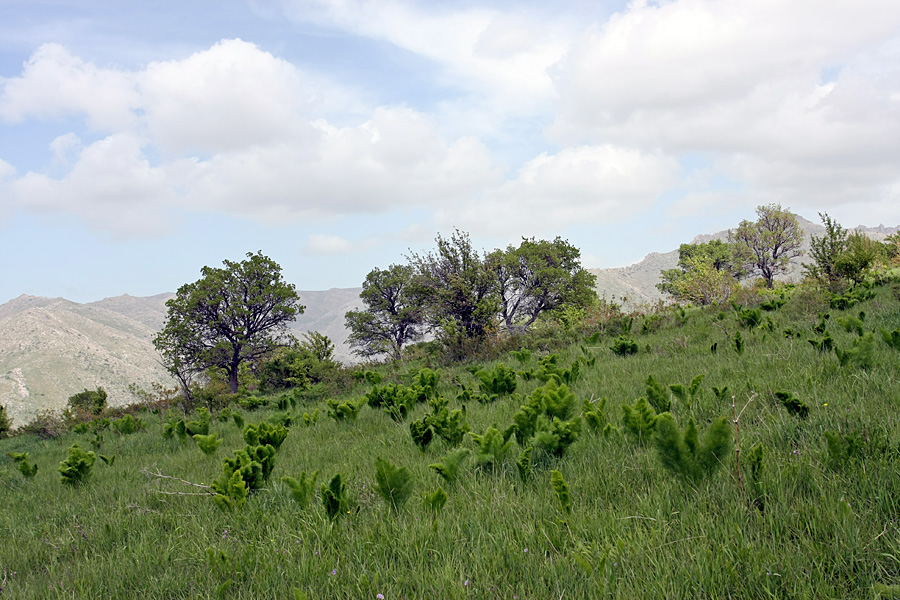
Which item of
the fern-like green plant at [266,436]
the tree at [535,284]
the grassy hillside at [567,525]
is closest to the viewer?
the grassy hillside at [567,525]

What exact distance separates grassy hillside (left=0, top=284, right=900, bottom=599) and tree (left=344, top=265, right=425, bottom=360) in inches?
1804

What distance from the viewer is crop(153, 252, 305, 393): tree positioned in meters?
37.3

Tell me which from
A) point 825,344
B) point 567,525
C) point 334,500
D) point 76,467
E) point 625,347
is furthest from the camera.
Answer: point 625,347

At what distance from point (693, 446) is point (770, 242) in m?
78.5

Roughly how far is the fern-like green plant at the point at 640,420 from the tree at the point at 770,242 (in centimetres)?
7452

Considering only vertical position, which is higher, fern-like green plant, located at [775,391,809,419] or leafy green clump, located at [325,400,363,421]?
fern-like green plant, located at [775,391,809,419]

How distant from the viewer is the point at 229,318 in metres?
39.4

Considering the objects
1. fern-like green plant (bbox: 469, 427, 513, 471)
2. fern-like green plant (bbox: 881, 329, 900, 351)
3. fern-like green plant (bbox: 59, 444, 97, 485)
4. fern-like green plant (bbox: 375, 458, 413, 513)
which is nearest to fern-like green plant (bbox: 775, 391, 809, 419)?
fern-like green plant (bbox: 469, 427, 513, 471)

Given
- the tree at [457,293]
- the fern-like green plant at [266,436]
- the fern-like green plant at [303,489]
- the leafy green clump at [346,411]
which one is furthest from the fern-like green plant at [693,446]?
the tree at [457,293]

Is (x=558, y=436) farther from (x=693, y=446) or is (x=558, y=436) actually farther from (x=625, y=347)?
(x=625, y=347)

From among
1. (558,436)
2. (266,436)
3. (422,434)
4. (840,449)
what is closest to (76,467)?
(266,436)

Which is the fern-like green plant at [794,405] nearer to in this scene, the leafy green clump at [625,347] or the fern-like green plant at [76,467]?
the leafy green clump at [625,347]

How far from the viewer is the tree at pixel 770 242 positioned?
216 ft

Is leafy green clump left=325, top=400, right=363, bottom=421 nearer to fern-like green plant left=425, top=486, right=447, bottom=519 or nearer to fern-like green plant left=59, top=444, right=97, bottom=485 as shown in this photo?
fern-like green plant left=59, top=444, right=97, bottom=485
